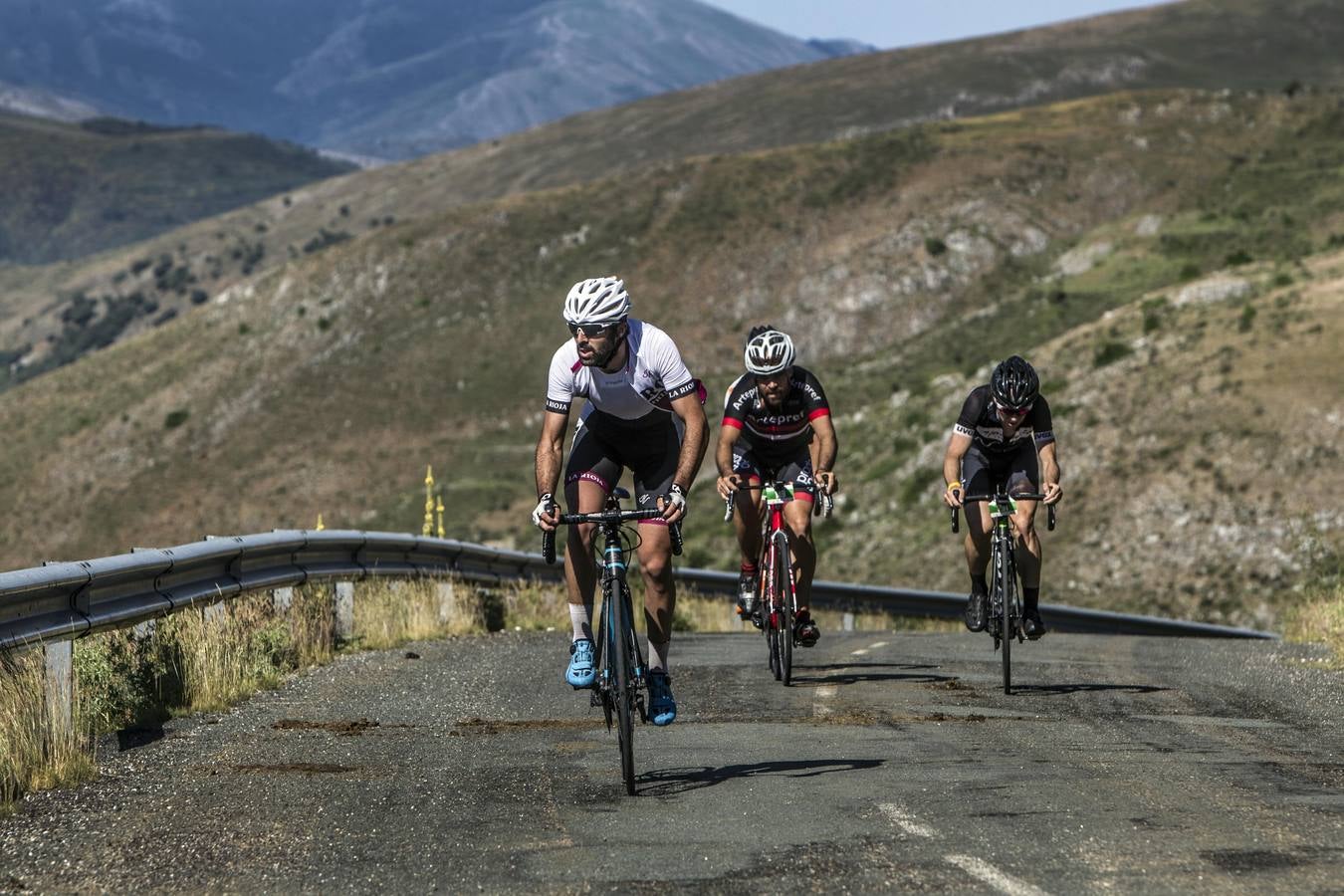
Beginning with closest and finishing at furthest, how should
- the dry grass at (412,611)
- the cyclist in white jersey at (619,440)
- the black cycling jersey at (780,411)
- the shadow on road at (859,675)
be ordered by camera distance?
the cyclist in white jersey at (619,440) < the black cycling jersey at (780,411) < the shadow on road at (859,675) < the dry grass at (412,611)

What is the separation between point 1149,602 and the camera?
40312 mm

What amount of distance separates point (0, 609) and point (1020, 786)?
517 centimetres

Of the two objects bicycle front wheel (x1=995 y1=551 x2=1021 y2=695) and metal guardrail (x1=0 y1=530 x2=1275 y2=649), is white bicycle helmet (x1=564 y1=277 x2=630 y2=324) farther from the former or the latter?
bicycle front wheel (x1=995 y1=551 x2=1021 y2=695)

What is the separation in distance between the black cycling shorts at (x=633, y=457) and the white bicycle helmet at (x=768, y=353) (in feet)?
11.4

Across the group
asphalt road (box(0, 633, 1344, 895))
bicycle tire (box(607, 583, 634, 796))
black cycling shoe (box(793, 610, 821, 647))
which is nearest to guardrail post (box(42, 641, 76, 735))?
asphalt road (box(0, 633, 1344, 895))

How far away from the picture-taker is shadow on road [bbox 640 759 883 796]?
28.1 feet

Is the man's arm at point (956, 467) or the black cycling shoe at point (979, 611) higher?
the man's arm at point (956, 467)

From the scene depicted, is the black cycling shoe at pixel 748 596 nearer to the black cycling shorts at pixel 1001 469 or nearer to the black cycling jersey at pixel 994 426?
the black cycling shorts at pixel 1001 469

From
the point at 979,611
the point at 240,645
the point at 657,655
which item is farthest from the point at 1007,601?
the point at 240,645

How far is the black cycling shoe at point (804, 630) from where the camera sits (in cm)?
1299

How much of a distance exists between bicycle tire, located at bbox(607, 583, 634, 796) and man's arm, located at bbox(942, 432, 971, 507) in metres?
4.65

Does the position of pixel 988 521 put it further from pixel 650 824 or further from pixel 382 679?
pixel 650 824

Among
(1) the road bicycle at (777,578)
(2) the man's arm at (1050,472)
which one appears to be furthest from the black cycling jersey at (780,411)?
(2) the man's arm at (1050,472)

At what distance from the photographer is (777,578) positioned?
13258 mm
